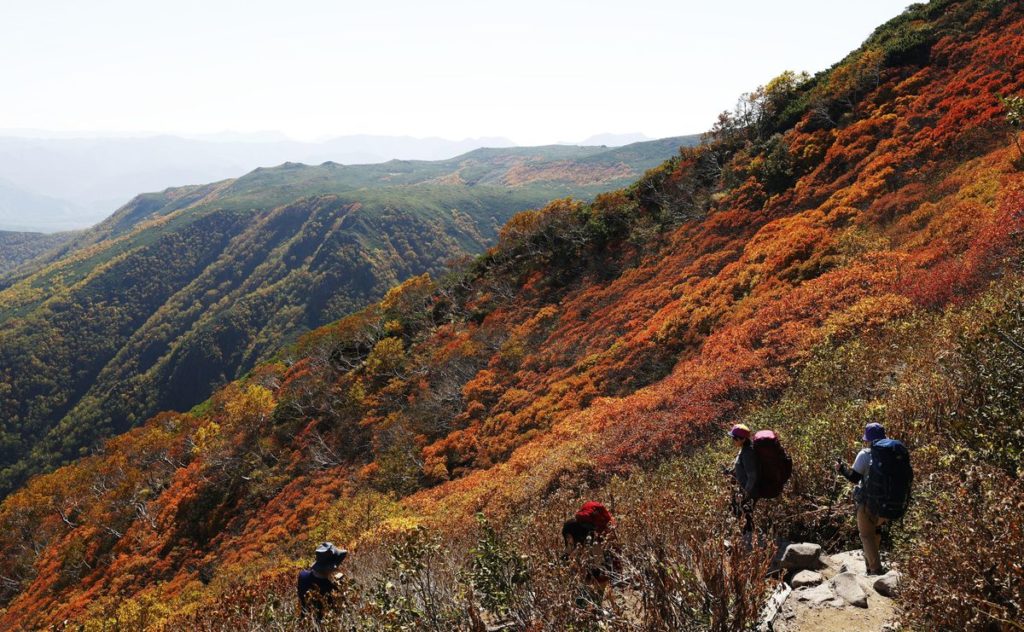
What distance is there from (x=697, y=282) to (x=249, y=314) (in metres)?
165

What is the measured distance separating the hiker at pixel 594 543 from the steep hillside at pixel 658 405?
23 cm

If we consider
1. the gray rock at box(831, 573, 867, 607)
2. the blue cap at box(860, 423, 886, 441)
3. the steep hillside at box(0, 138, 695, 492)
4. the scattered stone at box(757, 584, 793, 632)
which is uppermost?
the blue cap at box(860, 423, 886, 441)

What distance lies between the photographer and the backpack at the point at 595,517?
219 inches

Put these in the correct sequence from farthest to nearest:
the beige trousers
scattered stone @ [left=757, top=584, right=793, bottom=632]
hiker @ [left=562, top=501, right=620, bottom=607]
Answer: the beige trousers < hiker @ [left=562, top=501, right=620, bottom=607] < scattered stone @ [left=757, top=584, right=793, bottom=632]

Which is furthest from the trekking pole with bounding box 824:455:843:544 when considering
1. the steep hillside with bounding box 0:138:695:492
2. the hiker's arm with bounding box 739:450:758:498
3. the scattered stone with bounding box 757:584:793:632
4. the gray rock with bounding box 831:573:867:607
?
the steep hillside with bounding box 0:138:695:492

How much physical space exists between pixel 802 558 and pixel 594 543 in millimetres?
2691

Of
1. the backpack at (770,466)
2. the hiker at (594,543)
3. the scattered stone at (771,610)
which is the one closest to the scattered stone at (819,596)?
the scattered stone at (771,610)

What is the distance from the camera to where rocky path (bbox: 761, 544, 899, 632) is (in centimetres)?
469

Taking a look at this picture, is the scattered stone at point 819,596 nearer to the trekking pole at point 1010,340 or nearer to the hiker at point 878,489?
the hiker at point 878,489

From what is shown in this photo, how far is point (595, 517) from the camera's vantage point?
5.57 m

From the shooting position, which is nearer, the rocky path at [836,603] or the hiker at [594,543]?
the rocky path at [836,603]

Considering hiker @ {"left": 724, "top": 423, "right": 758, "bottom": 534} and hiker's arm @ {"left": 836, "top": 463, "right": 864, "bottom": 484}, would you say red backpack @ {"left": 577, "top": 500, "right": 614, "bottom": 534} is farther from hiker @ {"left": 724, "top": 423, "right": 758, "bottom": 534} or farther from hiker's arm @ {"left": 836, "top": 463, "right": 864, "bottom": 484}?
hiker's arm @ {"left": 836, "top": 463, "right": 864, "bottom": 484}

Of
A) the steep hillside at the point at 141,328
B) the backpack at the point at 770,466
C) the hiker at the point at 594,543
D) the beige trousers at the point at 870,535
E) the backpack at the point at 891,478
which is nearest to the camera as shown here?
the hiker at the point at 594,543

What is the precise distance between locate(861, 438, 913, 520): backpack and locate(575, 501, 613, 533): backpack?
8.99ft
